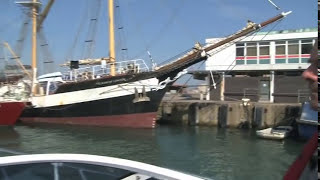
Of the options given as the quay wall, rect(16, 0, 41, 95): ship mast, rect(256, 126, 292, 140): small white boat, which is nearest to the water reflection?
rect(16, 0, 41, 95): ship mast

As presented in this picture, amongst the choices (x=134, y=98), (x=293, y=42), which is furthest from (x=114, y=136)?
(x=293, y=42)

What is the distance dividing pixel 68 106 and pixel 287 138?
16310mm

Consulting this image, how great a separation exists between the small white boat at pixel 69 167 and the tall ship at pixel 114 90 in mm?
27011

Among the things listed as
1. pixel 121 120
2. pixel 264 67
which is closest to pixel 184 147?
pixel 121 120

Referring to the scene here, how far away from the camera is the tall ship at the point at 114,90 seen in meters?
30.8

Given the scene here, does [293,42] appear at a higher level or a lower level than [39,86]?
higher

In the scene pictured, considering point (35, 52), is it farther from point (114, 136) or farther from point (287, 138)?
point (287, 138)

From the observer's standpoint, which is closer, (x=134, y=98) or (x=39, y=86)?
(x=134, y=98)

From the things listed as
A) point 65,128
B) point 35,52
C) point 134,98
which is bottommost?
point 65,128

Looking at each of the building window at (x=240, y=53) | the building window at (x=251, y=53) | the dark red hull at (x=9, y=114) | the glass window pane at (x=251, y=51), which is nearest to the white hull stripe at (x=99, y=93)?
the dark red hull at (x=9, y=114)

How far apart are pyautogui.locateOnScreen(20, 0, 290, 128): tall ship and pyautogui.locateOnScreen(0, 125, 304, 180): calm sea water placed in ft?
5.64

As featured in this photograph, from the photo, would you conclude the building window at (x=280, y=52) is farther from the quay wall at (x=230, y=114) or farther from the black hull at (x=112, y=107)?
the black hull at (x=112, y=107)

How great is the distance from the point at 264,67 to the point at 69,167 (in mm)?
37740

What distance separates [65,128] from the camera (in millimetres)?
30703
